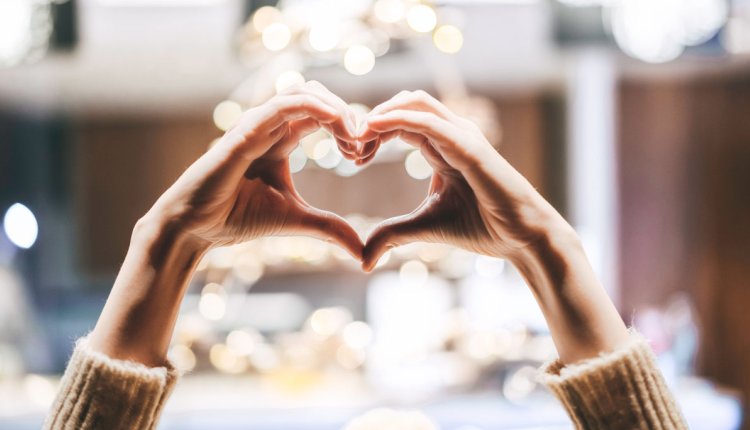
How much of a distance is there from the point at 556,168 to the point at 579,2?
1.76 meters

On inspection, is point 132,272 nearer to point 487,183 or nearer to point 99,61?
point 487,183

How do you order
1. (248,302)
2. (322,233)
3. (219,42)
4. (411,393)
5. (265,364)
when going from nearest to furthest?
1. (322,233)
2. (411,393)
3. (265,364)
4. (219,42)
5. (248,302)

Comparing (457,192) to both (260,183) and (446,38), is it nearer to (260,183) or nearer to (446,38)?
(260,183)

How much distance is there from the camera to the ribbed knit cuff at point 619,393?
76 cm

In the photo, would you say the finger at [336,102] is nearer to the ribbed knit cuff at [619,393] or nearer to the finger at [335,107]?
the finger at [335,107]

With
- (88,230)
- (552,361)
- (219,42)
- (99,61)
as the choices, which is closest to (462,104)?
Result: (552,361)

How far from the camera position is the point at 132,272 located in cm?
79

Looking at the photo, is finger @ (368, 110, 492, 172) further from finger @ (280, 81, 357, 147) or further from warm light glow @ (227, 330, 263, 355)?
warm light glow @ (227, 330, 263, 355)

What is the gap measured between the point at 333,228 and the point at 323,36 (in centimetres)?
100

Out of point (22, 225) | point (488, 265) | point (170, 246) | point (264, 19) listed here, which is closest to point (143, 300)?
point (170, 246)

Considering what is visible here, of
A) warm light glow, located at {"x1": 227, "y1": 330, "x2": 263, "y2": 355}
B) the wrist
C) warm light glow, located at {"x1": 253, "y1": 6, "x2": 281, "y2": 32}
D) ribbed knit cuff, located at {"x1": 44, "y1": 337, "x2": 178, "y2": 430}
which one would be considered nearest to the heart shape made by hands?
the wrist

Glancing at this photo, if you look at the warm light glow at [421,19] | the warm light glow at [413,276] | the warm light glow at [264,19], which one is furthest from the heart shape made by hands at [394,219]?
the warm light glow at [413,276]

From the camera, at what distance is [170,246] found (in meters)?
0.80

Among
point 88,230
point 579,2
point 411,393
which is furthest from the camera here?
point 88,230
